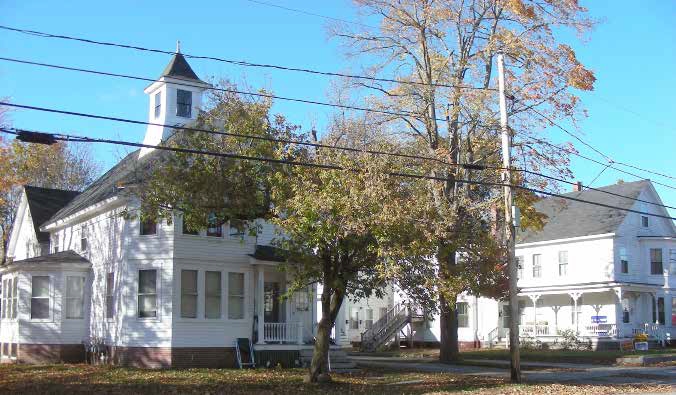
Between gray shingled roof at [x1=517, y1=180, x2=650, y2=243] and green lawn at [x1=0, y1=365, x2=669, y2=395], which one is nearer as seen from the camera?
green lawn at [x1=0, y1=365, x2=669, y2=395]

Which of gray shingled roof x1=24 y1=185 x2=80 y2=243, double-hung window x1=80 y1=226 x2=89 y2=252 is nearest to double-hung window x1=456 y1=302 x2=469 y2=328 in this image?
gray shingled roof x1=24 y1=185 x2=80 y2=243

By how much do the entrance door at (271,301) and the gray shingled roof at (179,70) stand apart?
386 inches

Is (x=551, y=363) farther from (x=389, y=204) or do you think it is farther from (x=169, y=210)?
(x=169, y=210)

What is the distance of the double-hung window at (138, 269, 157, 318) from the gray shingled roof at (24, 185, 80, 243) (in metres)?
12.2

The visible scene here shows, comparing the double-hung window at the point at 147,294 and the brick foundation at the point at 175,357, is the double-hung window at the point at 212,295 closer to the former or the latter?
the brick foundation at the point at 175,357

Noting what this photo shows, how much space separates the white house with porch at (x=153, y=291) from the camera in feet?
86.0

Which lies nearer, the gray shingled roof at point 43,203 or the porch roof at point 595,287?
the gray shingled roof at point 43,203

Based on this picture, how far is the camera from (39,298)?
29.4m

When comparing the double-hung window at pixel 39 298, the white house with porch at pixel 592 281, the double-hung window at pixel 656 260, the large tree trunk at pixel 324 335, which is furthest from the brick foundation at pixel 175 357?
the double-hung window at pixel 656 260

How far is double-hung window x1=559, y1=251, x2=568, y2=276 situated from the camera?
43.9 metres

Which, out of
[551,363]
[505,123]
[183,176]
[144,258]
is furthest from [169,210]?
[551,363]

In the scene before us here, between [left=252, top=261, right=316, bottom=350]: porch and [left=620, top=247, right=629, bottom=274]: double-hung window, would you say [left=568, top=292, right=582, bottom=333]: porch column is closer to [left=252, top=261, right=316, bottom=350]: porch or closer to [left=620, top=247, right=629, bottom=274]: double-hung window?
[left=620, top=247, right=629, bottom=274]: double-hung window

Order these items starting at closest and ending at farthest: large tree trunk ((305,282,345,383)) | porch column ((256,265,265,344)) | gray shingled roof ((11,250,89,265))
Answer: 1. large tree trunk ((305,282,345,383))
2. porch column ((256,265,265,344))
3. gray shingled roof ((11,250,89,265))

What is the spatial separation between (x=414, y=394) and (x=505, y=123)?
8.19m
